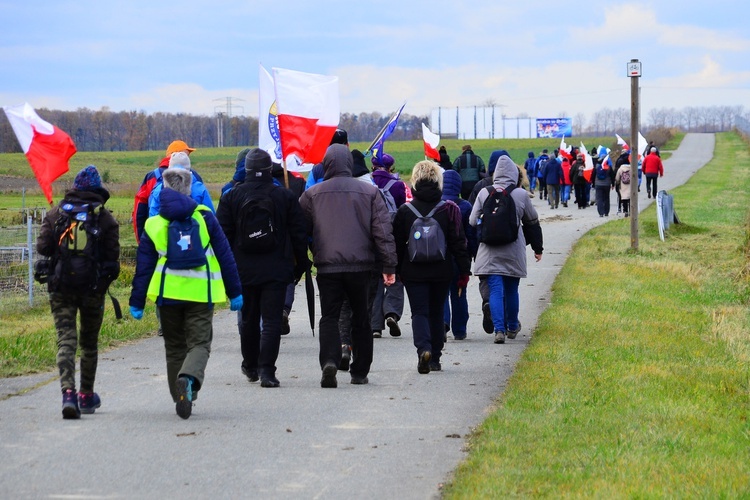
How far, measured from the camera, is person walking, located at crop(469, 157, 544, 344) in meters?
11.8

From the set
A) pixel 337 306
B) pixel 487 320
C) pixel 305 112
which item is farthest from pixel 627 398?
pixel 305 112

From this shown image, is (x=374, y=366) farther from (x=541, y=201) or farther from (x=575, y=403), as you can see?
(x=541, y=201)

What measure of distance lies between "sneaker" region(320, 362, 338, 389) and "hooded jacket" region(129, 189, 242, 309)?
1.29 m

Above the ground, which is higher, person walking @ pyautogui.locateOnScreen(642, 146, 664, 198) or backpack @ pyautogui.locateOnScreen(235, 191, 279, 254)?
person walking @ pyautogui.locateOnScreen(642, 146, 664, 198)

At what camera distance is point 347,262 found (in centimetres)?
910

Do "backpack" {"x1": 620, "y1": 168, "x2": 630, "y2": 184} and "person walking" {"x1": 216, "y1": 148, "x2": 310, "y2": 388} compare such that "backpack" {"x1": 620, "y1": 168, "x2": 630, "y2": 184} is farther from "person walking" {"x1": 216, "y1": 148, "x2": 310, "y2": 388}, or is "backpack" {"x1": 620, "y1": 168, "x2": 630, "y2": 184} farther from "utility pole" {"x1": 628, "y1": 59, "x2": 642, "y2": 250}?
"person walking" {"x1": 216, "y1": 148, "x2": 310, "y2": 388}

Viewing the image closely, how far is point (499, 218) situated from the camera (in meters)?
11.8

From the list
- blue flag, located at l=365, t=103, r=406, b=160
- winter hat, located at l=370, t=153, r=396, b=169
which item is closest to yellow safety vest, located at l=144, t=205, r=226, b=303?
winter hat, located at l=370, t=153, r=396, b=169

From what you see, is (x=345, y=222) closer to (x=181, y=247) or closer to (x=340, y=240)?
(x=340, y=240)

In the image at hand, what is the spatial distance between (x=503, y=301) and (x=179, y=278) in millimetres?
4963

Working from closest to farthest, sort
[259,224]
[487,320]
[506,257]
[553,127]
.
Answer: [259,224] < [506,257] < [487,320] < [553,127]

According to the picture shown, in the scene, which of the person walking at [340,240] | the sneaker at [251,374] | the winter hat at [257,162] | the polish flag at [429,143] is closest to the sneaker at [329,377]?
the person walking at [340,240]

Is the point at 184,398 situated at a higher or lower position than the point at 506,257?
lower

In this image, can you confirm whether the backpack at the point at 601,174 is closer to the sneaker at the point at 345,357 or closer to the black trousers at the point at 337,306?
the sneaker at the point at 345,357
